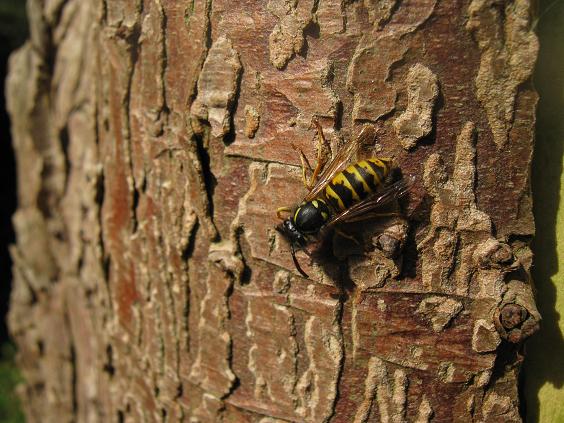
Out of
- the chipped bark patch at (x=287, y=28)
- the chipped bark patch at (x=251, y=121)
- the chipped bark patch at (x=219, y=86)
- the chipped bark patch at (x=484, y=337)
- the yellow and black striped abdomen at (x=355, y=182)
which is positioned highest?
the chipped bark patch at (x=287, y=28)

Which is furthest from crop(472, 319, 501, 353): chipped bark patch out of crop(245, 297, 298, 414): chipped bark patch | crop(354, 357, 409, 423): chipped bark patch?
crop(245, 297, 298, 414): chipped bark patch

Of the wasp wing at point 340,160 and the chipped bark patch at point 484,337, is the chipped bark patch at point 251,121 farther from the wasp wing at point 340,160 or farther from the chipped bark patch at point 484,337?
the chipped bark patch at point 484,337

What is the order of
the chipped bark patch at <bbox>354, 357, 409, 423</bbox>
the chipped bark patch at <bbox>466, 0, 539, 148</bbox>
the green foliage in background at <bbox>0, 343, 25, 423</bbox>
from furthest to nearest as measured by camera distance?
the green foliage in background at <bbox>0, 343, 25, 423</bbox> → the chipped bark patch at <bbox>354, 357, 409, 423</bbox> → the chipped bark patch at <bbox>466, 0, 539, 148</bbox>

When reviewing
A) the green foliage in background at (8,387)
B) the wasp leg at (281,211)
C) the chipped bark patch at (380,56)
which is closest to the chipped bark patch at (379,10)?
the chipped bark patch at (380,56)

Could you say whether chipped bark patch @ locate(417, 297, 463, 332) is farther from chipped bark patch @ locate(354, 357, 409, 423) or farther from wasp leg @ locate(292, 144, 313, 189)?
wasp leg @ locate(292, 144, 313, 189)

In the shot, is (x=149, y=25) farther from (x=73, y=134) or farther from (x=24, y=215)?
(x=24, y=215)

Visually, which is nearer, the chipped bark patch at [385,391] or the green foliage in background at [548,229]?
the green foliage in background at [548,229]

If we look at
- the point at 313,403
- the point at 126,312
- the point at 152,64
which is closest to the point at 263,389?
the point at 313,403

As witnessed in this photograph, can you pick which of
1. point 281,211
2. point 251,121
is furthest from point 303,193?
point 251,121
